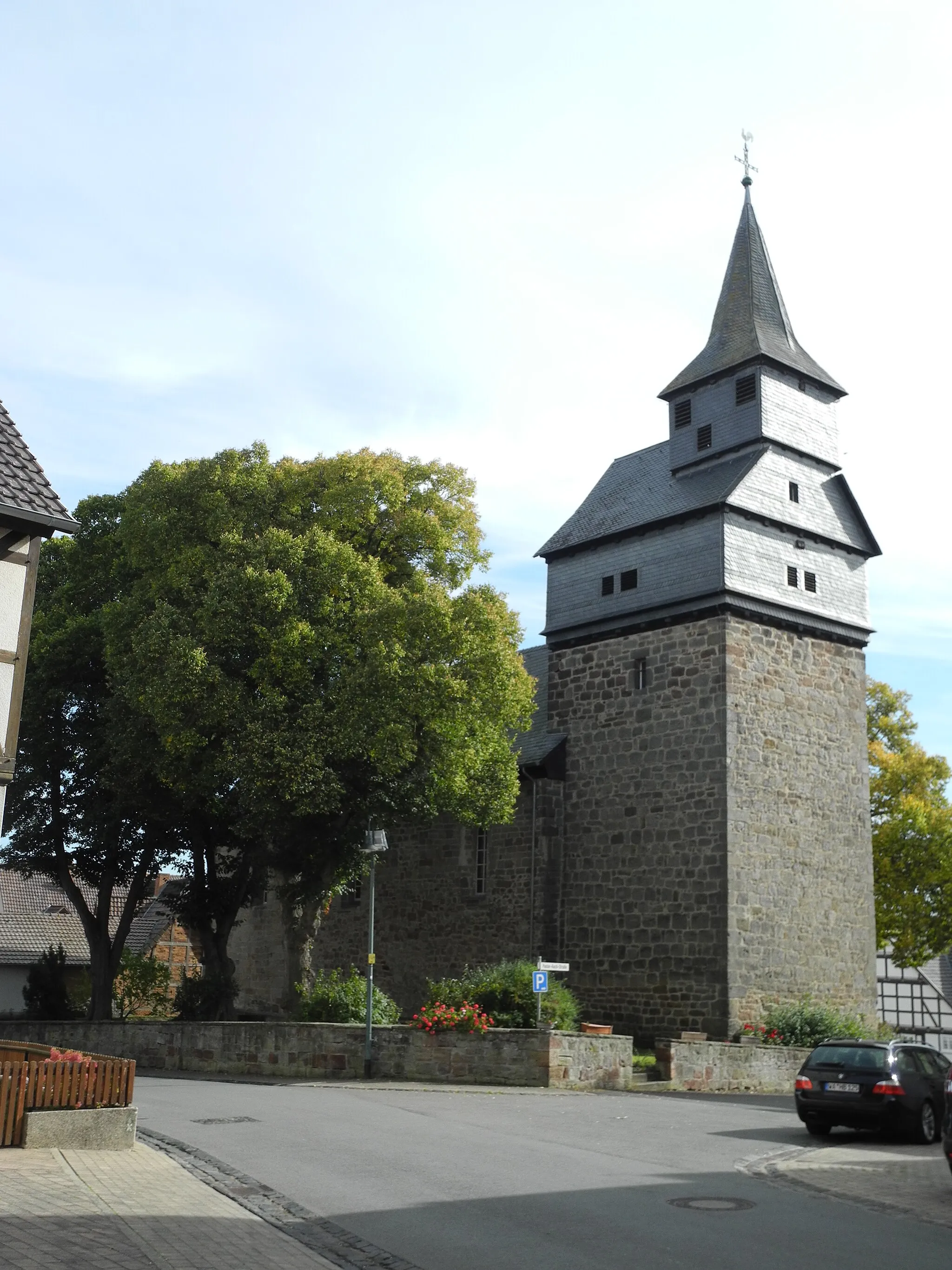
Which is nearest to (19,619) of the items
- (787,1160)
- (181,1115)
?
(181,1115)

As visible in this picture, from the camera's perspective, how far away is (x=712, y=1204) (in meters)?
10.4

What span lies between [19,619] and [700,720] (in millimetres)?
16507

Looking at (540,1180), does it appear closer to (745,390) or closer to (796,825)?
(796,825)

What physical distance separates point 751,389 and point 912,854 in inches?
554

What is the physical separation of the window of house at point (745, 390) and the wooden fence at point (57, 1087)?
74.2ft

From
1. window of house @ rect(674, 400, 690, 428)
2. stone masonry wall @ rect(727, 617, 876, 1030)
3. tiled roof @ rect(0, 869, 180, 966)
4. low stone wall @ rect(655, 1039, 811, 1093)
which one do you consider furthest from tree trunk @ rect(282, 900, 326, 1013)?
tiled roof @ rect(0, 869, 180, 966)

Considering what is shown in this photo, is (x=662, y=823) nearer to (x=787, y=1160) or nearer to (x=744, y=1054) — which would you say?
(x=744, y=1054)

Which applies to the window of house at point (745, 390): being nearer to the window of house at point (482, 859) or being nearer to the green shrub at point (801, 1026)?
the window of house at point (482, 859)

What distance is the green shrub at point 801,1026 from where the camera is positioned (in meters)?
26.3

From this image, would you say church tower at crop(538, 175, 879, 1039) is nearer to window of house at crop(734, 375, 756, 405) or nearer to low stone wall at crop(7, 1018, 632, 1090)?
window of house at crop(734, 375, 756, 405)

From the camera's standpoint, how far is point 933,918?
36.0 metres

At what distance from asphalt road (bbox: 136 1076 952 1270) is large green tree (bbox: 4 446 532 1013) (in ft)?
24.6

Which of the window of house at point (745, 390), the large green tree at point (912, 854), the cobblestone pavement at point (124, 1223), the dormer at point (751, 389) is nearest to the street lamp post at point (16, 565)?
the cobblestone pavement at point (124, 1223)

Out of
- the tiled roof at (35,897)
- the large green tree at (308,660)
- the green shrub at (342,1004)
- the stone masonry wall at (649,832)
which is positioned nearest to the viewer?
the green shrub at (342,1004)
